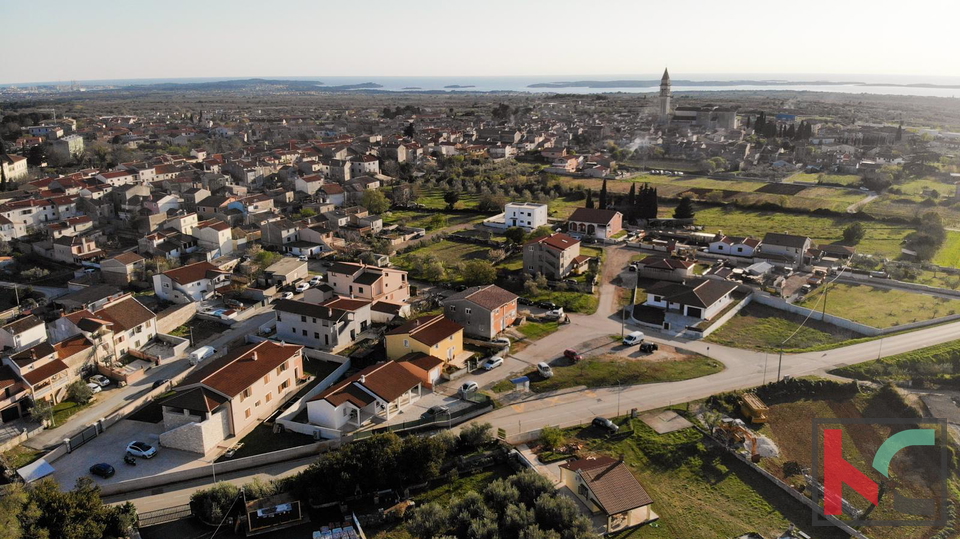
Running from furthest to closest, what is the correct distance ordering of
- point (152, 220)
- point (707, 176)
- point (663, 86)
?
point (663, 86), point (707, 176), point (152, 220)

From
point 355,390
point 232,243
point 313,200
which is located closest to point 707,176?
point 313,200

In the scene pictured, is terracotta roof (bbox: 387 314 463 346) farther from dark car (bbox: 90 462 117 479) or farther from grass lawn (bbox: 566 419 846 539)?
dark car (bbox: 90 462 117 479)

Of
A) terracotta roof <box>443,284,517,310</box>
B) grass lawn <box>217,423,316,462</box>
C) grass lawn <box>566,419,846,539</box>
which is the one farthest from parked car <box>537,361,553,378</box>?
grass lawn <box>217,423,316,462</box>

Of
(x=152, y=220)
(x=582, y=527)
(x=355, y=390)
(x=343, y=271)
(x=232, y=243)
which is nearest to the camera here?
(x=582, y=527)

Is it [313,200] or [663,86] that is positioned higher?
[663,86]

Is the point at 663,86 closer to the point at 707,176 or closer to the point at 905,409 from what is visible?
the point at 707,176

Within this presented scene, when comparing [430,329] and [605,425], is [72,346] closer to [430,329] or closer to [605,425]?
[430,329]

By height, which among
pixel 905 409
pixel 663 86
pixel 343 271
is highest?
pixel 663 86

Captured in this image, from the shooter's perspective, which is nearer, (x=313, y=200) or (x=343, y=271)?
(x=343, y=271)
